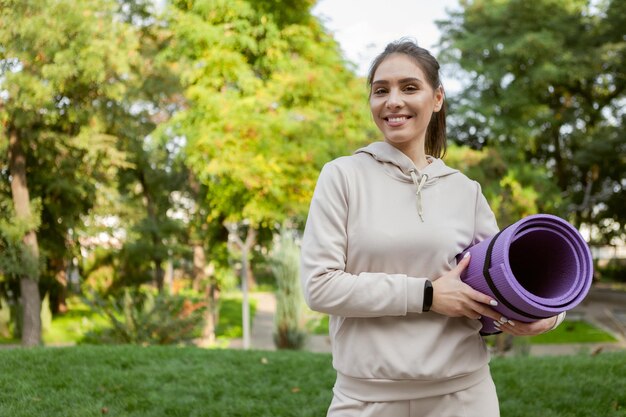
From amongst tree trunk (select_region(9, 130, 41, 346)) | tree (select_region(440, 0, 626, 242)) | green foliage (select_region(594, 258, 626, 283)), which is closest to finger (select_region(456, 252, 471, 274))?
tree trunk (select_region(9, 130, 41, 346))

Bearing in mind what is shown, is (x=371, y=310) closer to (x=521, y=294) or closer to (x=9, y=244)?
(x=521, y=294)

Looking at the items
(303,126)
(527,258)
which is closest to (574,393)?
(527,258)

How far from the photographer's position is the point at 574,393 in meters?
4.81

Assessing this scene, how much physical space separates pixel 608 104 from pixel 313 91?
1493 cm

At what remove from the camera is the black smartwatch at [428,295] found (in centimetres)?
135

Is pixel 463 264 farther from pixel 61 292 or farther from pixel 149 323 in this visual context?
pixel 61 292

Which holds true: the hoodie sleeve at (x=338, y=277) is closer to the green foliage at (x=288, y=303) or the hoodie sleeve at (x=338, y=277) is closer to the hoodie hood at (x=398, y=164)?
the hoodie hood at (x=398, y=164)

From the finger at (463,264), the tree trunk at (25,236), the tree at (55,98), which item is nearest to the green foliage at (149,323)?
the tree at (55,98)

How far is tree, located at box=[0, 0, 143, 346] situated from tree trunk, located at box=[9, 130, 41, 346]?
2 centimetres

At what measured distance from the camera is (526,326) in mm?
1386

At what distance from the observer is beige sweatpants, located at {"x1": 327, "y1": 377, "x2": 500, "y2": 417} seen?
4.73 ft

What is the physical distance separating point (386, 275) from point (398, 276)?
3 cm

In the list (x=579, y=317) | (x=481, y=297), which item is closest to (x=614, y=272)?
(x=579, y=317)

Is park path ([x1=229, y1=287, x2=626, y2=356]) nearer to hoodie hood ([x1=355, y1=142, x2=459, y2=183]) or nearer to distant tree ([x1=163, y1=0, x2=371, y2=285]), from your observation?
distant tree ([x1=163, y1=0, x2=371, y2=285])
